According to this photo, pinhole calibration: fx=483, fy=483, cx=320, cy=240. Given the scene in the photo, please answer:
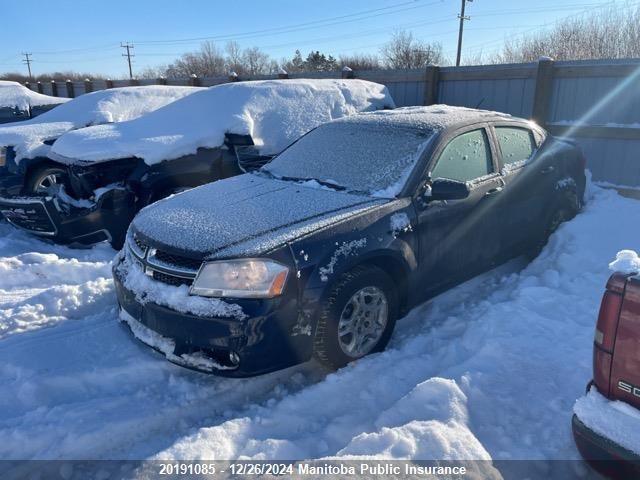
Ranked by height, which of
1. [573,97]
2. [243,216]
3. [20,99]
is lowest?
[243,216]

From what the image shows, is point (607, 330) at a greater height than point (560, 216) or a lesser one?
greater

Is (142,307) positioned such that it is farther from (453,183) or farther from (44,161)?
(44,161)

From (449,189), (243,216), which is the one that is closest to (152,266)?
(243,216)

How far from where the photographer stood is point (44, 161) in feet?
20.7

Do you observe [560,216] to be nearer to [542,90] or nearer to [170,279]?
[542,90]

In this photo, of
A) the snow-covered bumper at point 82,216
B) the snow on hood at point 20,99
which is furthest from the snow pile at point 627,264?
the snow on hood at point 20,99

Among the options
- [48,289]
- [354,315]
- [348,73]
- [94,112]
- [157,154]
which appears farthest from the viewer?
[348,73]

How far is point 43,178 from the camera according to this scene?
20.7 feet

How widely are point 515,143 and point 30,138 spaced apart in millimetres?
6083

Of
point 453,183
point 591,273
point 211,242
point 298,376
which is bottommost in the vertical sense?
point 298,376

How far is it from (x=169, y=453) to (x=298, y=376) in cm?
97

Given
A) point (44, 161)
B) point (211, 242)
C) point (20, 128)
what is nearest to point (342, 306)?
point (211, 242)

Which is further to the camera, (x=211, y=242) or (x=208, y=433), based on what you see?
(x=211, y=242)

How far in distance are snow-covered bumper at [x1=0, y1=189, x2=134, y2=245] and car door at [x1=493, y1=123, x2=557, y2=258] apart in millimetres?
3831
